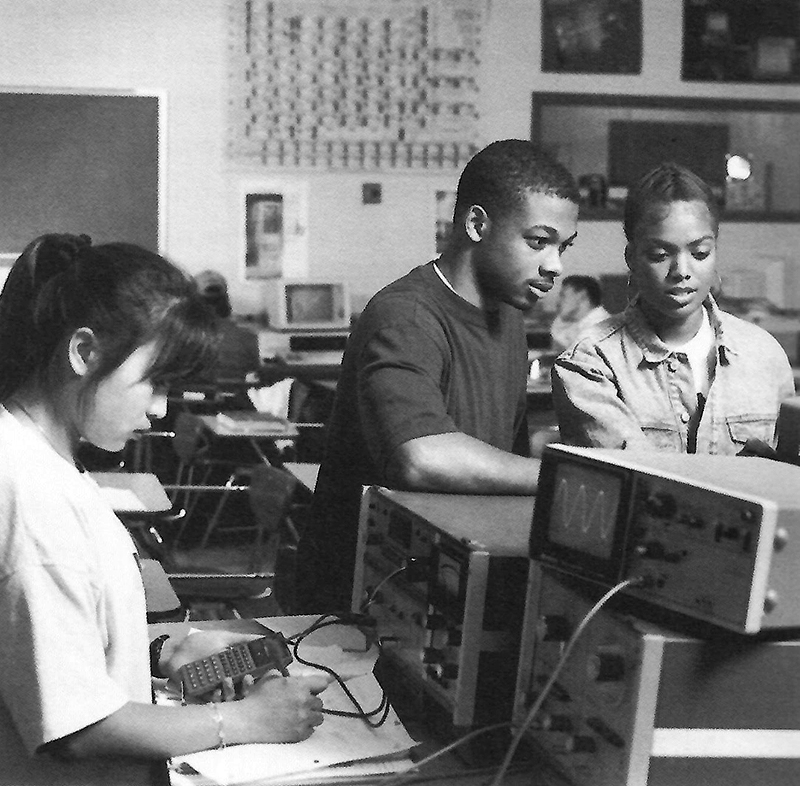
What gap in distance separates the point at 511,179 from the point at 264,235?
4.11 m

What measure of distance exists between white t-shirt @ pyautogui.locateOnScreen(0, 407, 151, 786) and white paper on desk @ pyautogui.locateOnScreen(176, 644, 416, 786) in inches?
5.0

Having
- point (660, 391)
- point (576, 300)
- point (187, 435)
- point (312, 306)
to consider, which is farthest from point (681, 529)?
point (576, 300)

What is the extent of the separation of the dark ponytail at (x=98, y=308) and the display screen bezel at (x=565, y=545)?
0.39 metres

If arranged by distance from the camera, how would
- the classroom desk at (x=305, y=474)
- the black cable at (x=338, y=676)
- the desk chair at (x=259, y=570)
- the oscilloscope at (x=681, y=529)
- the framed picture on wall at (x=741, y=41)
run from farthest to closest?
the framed picture on wall at (x=741, y=41), the classroom desk at (x=305, y=474), the desk chair at (x=259, y=570), the black cable at (x=338, y=676), the oscilloscope at (x=681, y=529)

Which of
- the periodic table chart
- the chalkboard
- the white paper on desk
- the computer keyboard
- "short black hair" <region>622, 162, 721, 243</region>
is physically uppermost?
the periodic table chart

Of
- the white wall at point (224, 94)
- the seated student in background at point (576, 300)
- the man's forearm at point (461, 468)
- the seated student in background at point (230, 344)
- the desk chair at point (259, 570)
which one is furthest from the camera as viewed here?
the seated student in background at point (576, 300)

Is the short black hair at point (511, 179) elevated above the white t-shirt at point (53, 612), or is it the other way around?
the short black hair at point (511, 179)

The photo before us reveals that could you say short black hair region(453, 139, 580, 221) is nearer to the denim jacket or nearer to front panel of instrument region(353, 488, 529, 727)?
the denim jacket

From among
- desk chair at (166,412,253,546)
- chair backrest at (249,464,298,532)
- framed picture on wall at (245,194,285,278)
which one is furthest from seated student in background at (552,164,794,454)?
framed picture on wall at (245,194,285,278)

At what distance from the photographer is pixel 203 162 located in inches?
239

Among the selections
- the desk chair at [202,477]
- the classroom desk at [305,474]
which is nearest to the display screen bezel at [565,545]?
the classroom desk at [305,474]

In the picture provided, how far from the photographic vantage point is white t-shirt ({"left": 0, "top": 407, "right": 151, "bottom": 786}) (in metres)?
1.16

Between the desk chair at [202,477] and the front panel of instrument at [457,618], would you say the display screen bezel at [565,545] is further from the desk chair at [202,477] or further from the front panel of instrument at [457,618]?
the desk chair at [202,477]

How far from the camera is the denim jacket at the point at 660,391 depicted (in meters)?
2.13
